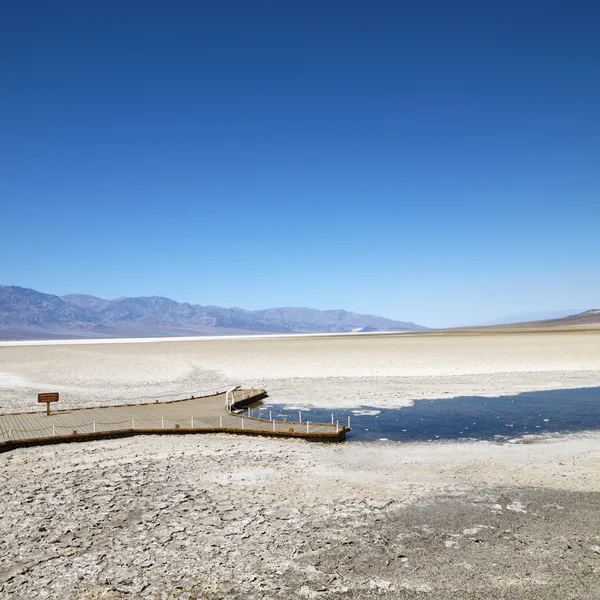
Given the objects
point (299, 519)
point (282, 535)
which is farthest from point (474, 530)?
point (282, 535)

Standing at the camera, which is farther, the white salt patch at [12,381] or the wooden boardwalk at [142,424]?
the white salt patch at [12,381]

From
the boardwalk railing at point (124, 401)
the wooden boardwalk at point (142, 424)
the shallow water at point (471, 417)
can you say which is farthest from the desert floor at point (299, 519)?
the boardwalk railing at point (124, 401)

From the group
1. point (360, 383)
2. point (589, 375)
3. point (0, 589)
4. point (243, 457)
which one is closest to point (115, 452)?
point (243, 457)

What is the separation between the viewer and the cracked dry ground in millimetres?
9188

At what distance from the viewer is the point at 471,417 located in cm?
2366

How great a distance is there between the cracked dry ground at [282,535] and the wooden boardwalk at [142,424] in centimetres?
366

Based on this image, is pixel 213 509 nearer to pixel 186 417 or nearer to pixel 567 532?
pixel 567 532

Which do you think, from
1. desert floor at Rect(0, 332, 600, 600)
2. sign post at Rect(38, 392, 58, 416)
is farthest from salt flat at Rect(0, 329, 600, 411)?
desert floor at Rect(0, 332, 600, 600)

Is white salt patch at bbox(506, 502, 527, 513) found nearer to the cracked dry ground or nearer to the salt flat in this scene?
the cracked dry ground

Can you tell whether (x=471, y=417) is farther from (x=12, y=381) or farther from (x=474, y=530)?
(x=12, y=381)

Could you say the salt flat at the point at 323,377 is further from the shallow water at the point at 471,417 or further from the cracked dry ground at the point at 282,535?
the cracked dry ground at the point at 282,535

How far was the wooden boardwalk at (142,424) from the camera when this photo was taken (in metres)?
20.3

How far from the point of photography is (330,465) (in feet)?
55.1

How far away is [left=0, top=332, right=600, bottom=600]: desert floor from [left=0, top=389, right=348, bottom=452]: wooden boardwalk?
87 centimetres
